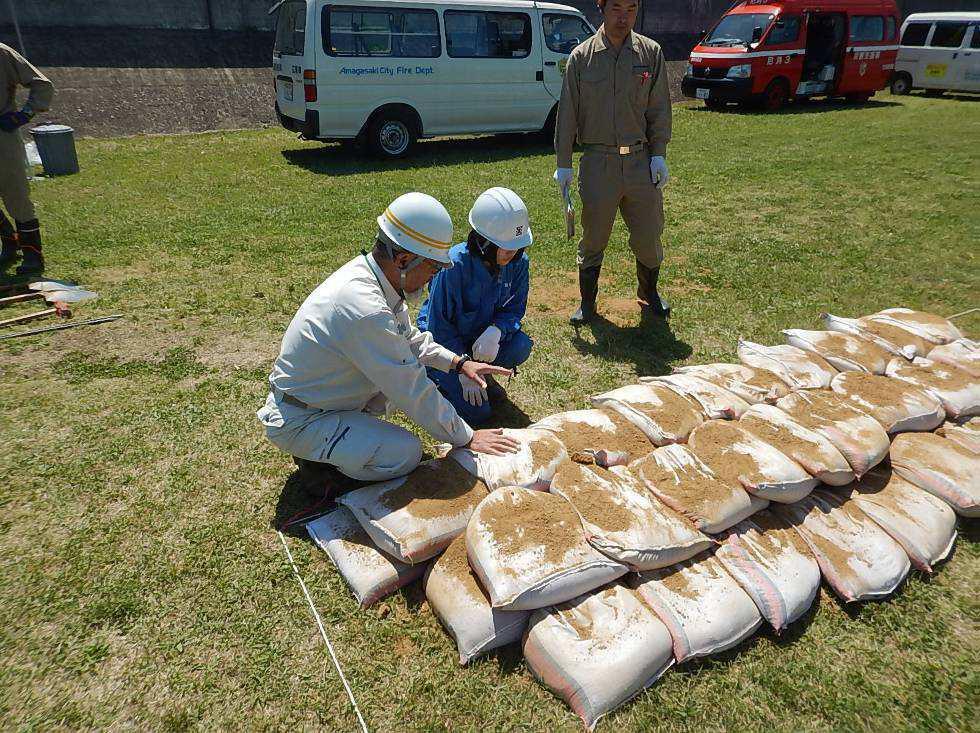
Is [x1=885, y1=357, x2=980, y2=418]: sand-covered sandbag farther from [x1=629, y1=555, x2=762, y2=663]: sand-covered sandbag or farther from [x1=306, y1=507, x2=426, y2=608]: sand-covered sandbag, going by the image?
[x1=306, y1=507, x2=426, y2=608]: sand-covered sandbag

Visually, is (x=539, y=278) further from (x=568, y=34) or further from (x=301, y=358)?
(x=568, y=34)

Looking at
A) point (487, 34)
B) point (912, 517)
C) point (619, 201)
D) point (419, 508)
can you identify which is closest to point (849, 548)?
point (912, 517)

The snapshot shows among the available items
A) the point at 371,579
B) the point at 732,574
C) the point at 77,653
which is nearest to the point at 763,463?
the point at 732,574

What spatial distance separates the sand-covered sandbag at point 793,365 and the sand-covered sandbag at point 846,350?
49 millimetres

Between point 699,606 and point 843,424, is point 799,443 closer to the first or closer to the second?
point 843,424

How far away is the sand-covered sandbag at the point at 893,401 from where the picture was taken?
9.37 feet

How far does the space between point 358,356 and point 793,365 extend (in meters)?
2.19

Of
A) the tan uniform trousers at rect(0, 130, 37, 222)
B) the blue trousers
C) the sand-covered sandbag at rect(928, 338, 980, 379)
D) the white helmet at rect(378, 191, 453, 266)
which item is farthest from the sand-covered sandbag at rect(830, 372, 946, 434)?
the tan uniform trousers at rect(0, 130, 37, 222)

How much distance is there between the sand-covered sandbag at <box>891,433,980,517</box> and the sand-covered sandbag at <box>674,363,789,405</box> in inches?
21.4

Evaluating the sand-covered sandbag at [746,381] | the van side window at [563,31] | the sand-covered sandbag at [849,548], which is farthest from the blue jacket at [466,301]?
the van side window at [563,31]

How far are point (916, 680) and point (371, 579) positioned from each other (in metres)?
1.87

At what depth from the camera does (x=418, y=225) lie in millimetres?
2408

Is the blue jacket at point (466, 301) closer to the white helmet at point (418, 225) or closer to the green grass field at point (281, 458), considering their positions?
the green grass field at point (281, 458)

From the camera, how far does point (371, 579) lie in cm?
232
